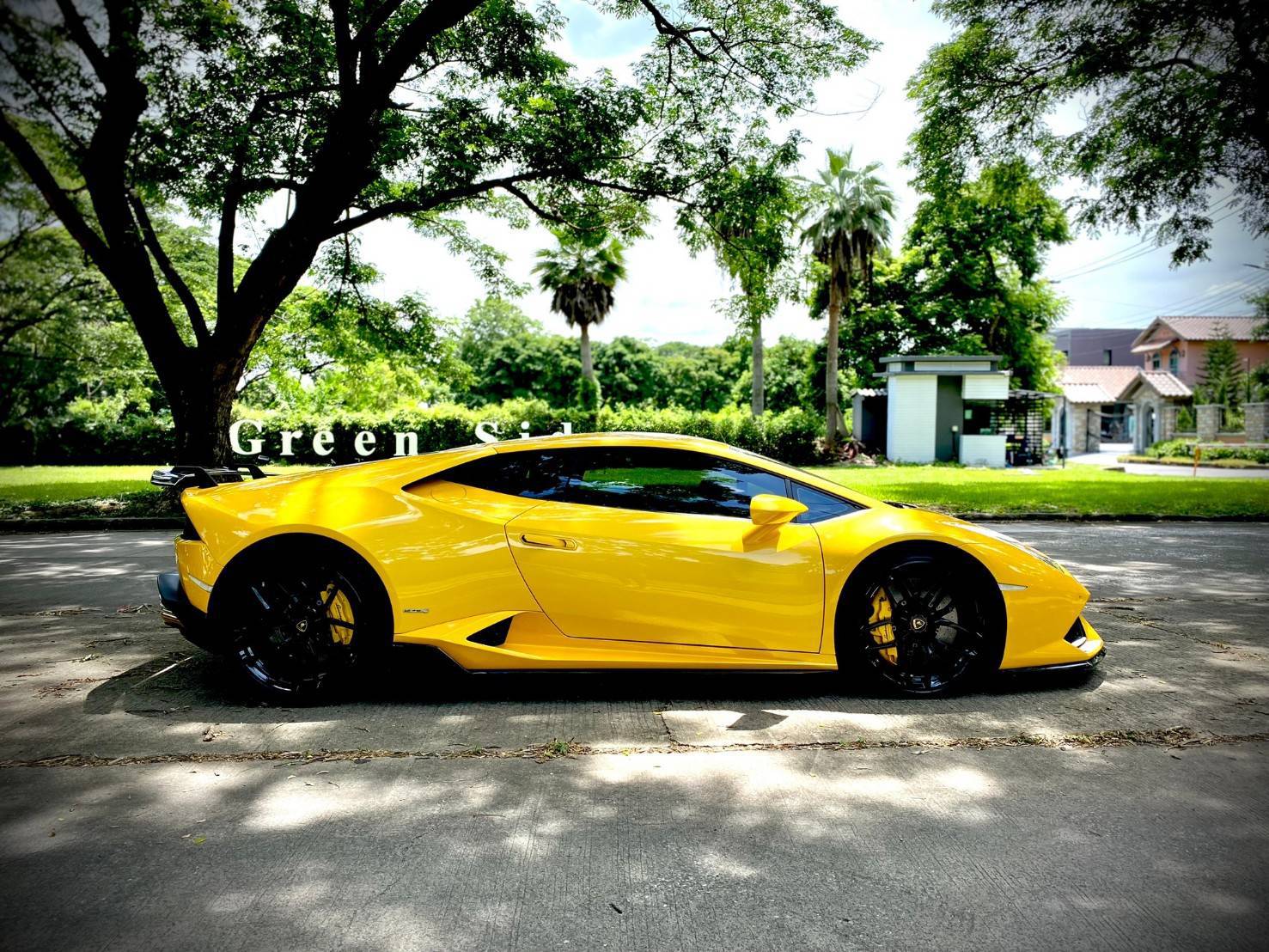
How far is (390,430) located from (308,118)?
19.2 meters

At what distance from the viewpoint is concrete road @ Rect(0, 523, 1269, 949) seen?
210 cm

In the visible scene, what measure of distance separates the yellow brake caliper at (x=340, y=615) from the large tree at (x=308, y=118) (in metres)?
9.08

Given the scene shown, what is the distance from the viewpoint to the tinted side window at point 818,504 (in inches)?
157

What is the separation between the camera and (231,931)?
2.05 m

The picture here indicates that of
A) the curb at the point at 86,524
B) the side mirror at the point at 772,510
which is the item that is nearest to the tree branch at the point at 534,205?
the curb at the point at 86,524

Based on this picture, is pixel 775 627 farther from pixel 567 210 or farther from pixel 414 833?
pixel 567 210

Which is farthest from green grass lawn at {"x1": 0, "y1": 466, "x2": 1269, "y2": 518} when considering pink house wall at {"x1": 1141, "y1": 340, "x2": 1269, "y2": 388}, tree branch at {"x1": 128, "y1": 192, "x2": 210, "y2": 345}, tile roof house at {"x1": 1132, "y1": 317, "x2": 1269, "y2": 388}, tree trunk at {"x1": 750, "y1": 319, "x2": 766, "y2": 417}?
tile roof house at {"x1": 1132, "y1": 317, "x2": 1269, "y2": 388}

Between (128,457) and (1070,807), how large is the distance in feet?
116

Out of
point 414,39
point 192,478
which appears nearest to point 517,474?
point 192,478

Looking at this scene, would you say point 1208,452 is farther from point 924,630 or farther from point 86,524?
point 86,524

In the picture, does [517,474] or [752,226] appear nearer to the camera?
[517,474]

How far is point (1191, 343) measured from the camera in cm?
5391

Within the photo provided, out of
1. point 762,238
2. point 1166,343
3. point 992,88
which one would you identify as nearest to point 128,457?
point 762,238

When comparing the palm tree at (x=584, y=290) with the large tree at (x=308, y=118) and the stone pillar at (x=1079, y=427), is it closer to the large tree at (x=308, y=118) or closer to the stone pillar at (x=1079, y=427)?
the large tree at (x=308, y=118)
